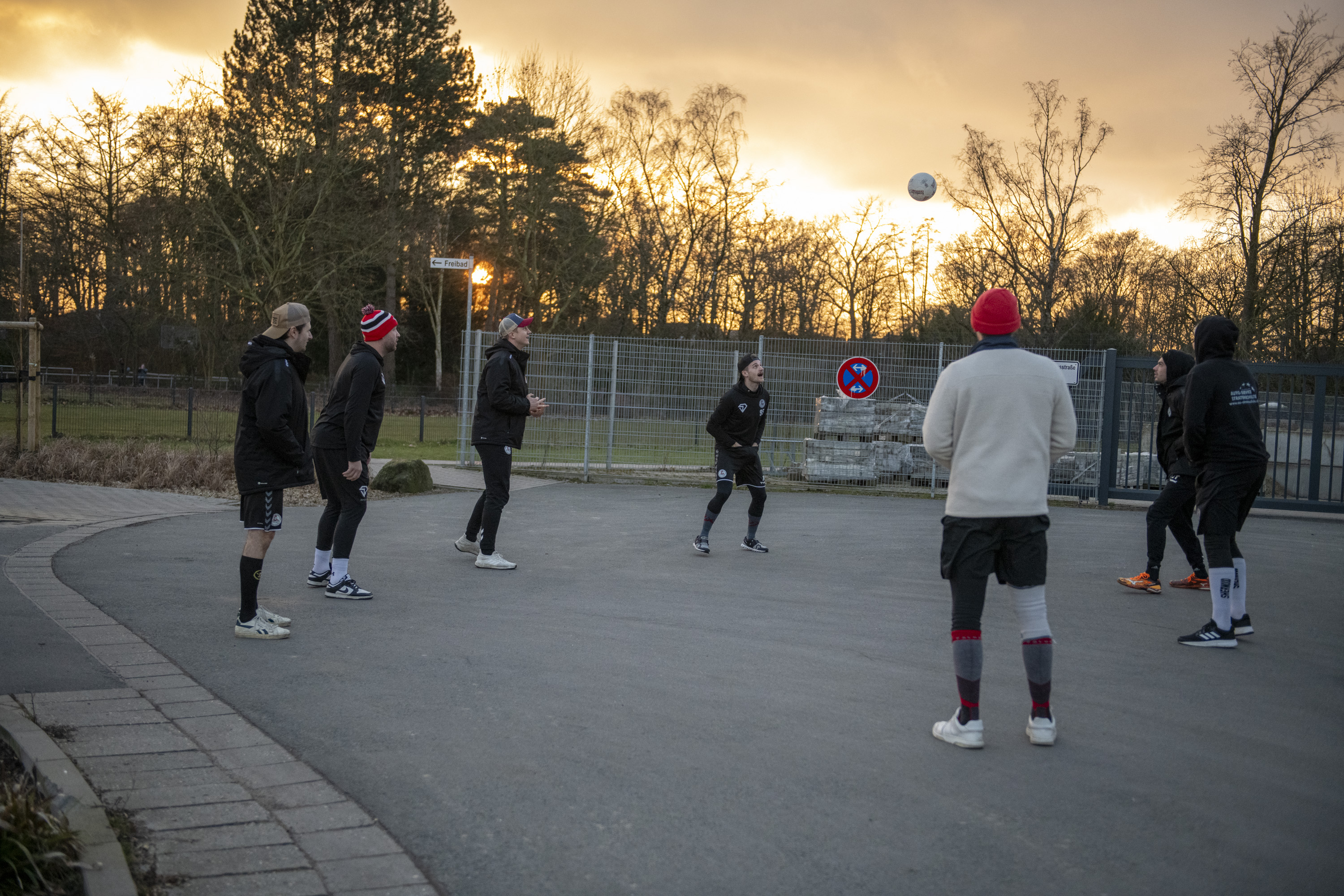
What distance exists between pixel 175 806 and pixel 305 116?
32.1 m

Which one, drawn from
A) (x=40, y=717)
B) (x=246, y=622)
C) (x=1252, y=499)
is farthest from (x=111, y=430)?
(x=1252, y=499)

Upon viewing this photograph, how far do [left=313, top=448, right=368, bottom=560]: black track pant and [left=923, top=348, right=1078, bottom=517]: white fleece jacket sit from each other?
4.17 m

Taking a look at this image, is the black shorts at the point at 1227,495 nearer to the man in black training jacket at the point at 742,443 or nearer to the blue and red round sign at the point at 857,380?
the man in black training jacket at the point at 742,443

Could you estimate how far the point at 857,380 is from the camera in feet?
55.9

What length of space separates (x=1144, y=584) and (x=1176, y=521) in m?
0.54

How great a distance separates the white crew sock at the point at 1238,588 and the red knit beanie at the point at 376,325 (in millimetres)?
5523

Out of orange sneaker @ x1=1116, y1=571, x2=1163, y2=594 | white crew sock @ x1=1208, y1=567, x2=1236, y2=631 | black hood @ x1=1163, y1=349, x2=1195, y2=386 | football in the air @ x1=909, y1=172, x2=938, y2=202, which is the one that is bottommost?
orange sneaker @ x1=1116, y1=571, x2=1163, y2=594

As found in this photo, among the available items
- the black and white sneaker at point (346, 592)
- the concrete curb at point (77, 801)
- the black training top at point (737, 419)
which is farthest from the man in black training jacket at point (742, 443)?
the concrete curb at point (77, 801)

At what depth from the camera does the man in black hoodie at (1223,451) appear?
6.49 meters

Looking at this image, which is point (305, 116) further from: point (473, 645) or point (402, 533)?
point (473, 645)

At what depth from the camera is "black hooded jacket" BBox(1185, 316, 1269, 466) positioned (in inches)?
259

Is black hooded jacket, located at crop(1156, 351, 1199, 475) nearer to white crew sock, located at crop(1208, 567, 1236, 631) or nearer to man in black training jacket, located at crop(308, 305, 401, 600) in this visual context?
white crew sock, located at crop(1208, 567, 1236, 631)

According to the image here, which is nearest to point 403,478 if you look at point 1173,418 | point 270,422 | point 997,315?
point 270,422

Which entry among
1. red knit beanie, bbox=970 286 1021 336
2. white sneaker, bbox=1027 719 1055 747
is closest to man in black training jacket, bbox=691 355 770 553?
red knit beanie, bbox=970 286 1021 336
